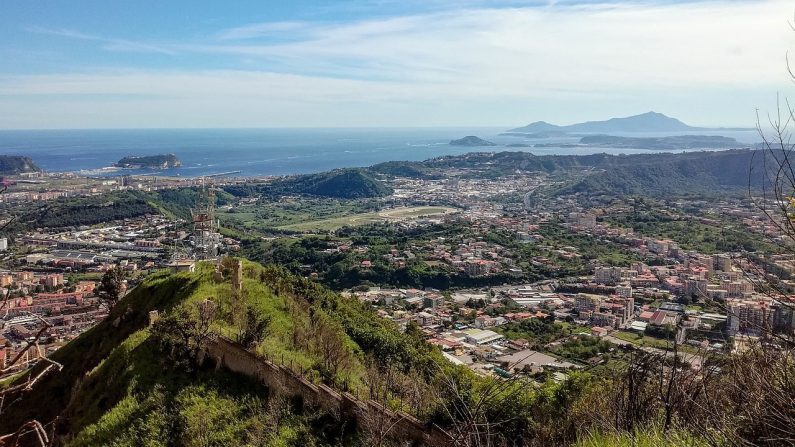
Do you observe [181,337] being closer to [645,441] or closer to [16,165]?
[645,441]

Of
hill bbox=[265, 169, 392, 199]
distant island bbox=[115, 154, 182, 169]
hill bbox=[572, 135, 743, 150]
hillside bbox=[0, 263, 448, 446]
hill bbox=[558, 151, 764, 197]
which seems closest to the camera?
hillside bbox=[0, 263, 448, 446]

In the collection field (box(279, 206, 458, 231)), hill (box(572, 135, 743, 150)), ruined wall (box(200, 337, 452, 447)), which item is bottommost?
field (box(279, 206, 458, 231))

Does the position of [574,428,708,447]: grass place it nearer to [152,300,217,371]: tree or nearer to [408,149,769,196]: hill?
[152,300,217,371]: tree

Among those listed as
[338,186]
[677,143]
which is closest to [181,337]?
[338,186]

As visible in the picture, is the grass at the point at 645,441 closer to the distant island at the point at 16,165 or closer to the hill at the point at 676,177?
the hill at the point at 676,177

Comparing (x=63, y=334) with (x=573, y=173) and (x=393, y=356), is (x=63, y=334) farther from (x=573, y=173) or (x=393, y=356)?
(x=573, y=173)

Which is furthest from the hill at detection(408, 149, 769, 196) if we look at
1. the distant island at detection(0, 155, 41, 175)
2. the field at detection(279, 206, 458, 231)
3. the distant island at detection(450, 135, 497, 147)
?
the distant island at detection(450, 135, 497, 147)

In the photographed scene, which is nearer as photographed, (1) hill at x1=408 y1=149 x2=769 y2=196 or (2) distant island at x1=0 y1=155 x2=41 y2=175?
(1) hill at x1=408 y1=149 x2=769 y2=196
